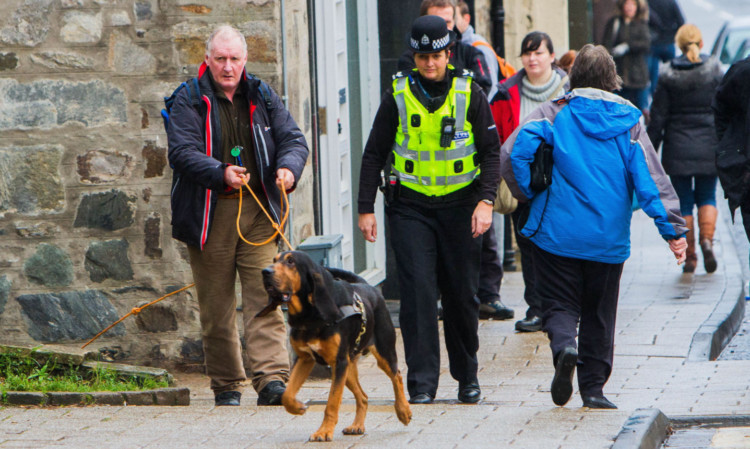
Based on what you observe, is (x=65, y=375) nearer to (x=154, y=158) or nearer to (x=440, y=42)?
(x=154, y=158)

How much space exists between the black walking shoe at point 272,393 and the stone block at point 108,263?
1570 millimetres

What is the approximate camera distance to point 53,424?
615cm

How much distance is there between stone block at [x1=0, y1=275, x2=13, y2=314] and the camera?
25.9ft

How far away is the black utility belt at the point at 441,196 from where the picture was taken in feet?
21.6

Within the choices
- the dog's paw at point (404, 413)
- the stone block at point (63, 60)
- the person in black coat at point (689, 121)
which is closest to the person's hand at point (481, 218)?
the dog's paw at point (404, 413)

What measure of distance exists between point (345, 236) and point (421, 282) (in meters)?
2.65

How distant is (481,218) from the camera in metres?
6.51

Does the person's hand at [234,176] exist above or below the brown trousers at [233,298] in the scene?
above

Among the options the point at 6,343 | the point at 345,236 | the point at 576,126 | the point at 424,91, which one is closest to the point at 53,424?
the point at 6,343

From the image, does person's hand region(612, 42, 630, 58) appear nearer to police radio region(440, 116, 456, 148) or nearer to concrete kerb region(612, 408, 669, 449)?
police radio region(440, 116, 456, 148)

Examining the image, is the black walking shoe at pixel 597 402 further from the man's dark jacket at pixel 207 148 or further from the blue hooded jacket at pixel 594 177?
the man's dark jacket at pixel 207 148

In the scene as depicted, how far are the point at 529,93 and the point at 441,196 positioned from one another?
2593 millimetres

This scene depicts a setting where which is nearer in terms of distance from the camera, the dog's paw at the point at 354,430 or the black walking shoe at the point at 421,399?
the dog's paw at the point at 354,430

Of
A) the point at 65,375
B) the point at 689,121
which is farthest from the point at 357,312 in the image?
the point at 689,121
